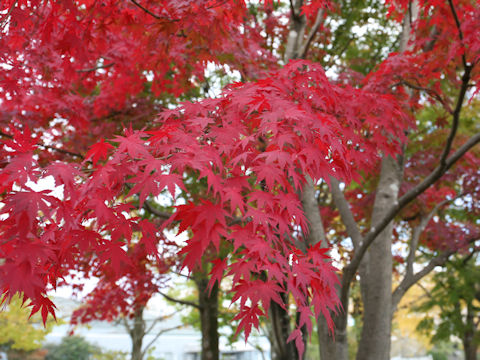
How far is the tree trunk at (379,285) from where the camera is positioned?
4730mm

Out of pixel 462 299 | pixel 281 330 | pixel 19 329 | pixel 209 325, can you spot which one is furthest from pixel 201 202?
pixel 19 329

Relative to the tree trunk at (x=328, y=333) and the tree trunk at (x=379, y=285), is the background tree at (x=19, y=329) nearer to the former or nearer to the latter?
the tree trunk at (x=328, y=333)

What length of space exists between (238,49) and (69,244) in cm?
334

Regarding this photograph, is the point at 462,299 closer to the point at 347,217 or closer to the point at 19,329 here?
the point at 347,217

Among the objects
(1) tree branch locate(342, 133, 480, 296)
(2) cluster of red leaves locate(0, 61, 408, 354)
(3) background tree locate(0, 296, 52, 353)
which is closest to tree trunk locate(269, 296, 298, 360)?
(1) tree branch locate(342, 133, 480, 296)

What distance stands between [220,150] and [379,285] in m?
3.59

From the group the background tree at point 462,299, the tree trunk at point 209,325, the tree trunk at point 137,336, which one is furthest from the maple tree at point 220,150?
the tree trunk at point 137,336

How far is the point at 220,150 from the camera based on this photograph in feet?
6.94

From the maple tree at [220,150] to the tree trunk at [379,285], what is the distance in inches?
0.9

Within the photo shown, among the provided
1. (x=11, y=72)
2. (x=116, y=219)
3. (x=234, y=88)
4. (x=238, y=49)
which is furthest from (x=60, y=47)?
(x=238, y=49)

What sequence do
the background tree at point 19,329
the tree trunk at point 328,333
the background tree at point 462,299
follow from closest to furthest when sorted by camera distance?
the tree trunk at point 328,333, the background tree at point 462,299, the background tree at point 19,329

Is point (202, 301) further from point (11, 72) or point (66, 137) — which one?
point (11, 72)

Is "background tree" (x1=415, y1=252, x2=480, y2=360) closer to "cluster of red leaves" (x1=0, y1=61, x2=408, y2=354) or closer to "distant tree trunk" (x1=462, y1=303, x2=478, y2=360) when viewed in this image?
"distant tree trunk" (x1=462, y1=303, x2=478, y2=360)

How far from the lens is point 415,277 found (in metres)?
4.95
